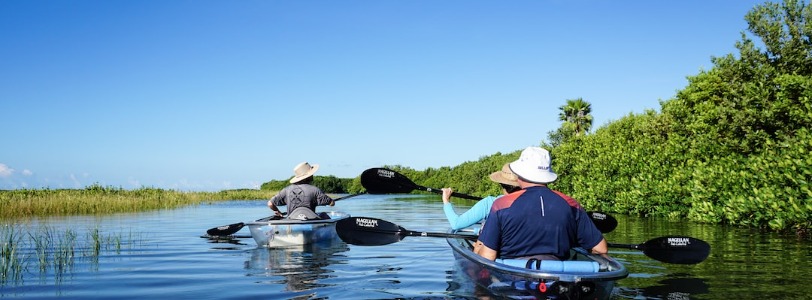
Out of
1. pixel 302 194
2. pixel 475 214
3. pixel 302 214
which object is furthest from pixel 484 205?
pixel 302 194

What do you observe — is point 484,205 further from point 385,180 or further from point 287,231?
point 287,231

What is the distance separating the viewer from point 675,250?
8.49 metres

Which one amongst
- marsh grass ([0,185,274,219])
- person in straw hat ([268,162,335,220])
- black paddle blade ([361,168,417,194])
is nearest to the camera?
black paddle blade ([361,168,417,194])

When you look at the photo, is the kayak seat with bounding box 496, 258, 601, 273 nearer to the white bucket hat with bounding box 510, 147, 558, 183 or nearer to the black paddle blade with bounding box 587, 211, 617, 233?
the white bucket hat with bounding box 510, 147, 558, 183

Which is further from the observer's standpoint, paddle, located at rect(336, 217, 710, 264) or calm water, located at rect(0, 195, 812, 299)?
paddle, located at rect(336, 217, 710, 264)

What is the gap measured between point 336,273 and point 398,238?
4.25 feet

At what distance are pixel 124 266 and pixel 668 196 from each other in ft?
63.2

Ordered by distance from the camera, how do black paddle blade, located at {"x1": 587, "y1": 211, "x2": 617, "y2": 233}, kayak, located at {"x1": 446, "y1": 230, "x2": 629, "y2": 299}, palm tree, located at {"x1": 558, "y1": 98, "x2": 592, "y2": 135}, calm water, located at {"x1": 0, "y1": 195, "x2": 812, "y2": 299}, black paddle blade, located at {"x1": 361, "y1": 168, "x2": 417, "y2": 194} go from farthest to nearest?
palm tree, located at {"x1": 558, "y1": 98, "x2": 592, "y2": 135}, black paddle blade, located at {"x1": 361, "y1": 168, "x2": 417, "y2": 194}, black paddle blade, located at {"x1": 587, "y1": 211, "x2": 617, "y2": 233}, calm water, located at {"x1": 0, "y1": 195, "x2": 812, "y2": 299}, kayak, located at {"x1": 446, "y1": 230, "x2": 629, "y2": 299}

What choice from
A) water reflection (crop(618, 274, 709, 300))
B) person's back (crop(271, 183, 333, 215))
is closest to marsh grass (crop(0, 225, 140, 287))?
person's back (crop(271, 183, 333, 215))

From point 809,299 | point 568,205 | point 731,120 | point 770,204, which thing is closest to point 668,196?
point 731,120

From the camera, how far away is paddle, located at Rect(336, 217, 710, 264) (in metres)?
8.51

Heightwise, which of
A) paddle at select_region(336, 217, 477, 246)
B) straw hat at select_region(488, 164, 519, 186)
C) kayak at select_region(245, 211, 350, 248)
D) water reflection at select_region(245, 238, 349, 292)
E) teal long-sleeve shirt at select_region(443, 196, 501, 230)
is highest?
straw hat at select_region(488, 164, 519, 186)

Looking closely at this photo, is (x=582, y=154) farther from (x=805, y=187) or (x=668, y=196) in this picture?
(x=805, y=187)

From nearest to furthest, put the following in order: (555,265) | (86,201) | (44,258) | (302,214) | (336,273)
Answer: (555,265)
(336,273)
(44,258)
(302,214)
(86,201)
